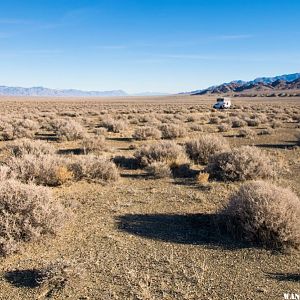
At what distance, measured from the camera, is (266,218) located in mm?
6875

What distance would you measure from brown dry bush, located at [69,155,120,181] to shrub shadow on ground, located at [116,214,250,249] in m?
3.20

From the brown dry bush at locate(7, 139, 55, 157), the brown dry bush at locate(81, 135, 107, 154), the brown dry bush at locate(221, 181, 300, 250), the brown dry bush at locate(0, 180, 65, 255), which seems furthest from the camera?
the brown dry bush at locate(81, 135, 107, 154)

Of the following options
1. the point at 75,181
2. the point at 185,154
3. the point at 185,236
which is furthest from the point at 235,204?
the point at 185,154

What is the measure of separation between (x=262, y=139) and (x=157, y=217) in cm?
1534

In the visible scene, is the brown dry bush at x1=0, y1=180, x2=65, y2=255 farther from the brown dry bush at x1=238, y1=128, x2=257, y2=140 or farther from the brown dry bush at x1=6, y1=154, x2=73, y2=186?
the brown dry bush at x1=238, y1=128, x2=257, y2=140

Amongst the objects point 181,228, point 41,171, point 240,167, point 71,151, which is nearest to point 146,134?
point 71,151

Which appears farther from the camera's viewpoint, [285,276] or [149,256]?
[149,256]

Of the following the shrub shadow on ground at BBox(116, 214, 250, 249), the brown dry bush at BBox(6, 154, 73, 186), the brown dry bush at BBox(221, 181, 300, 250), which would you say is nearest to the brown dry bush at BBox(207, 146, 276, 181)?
the shrub shadow on ground at BBox(116, 214, 250, 249)

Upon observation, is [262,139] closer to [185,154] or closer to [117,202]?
[185,154]

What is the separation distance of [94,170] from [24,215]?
4602 mm

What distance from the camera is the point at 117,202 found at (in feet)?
30.5

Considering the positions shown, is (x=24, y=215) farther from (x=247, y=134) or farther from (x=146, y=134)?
(x=247, y=134)

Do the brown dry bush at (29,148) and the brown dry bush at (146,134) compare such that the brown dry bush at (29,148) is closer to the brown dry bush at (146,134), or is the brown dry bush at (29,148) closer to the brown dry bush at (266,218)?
the brown dry bush at (146,134)

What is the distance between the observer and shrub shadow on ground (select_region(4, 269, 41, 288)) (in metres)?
5.50
